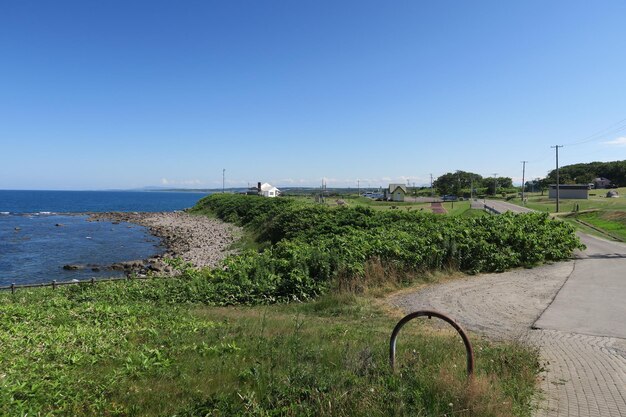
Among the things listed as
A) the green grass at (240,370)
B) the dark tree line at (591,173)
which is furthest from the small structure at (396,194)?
the green grass at (240,370)

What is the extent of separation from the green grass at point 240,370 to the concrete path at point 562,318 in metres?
0.62

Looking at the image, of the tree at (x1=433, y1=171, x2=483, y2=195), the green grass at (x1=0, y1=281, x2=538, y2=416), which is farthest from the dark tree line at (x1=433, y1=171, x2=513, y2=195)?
the green grass at (x1=0, y1=281, x2=538, y2=416)

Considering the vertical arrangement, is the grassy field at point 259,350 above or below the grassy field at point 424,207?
below

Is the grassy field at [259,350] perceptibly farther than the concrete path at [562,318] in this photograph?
No

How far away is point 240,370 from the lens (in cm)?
518

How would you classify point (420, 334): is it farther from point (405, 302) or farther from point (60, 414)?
point (60, 414)

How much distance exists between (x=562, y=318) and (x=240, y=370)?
7.86 m

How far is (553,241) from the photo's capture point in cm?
1780

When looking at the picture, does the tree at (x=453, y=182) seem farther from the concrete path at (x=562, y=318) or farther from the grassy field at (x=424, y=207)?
the concrete path at (x=562, y=318)

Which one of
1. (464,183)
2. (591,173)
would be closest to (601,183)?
(591,173)

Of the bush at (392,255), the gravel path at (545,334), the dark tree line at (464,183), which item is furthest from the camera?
the dark tree line at (464,183)

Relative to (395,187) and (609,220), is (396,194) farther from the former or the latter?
(609,220)

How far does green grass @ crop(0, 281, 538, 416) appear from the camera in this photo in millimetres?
4258

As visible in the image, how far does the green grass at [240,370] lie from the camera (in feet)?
14.0
